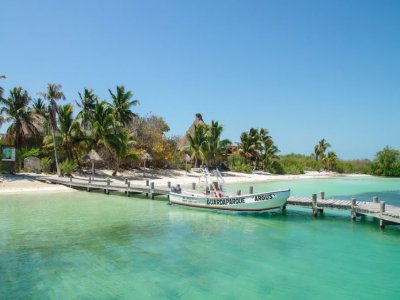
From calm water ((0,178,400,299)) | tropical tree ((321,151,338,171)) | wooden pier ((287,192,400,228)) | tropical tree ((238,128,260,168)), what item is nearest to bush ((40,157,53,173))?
calm water ((0,178,400,299))

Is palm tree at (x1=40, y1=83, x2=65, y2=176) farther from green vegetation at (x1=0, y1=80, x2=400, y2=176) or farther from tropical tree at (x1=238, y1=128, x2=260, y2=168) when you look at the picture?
tropical tree at (x1=238, y1=128, x2=260, y2=168)

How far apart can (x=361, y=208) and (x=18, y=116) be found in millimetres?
31652

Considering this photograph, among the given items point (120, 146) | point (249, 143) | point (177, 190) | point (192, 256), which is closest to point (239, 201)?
point (177, 190)

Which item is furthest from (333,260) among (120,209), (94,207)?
(94,207)

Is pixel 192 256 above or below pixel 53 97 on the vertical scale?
below

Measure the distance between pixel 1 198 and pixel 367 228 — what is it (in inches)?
931

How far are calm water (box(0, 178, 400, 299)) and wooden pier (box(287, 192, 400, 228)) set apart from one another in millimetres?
587

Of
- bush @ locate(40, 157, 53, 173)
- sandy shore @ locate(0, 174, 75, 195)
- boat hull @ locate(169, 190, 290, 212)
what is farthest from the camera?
bush @ locate(40, 157, 53, 173)

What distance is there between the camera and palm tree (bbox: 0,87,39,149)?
112 feet

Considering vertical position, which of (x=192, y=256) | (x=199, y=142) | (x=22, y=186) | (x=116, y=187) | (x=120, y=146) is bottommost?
(x=192, y=256)

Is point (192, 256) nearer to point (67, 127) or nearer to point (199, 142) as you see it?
point (67, 127)

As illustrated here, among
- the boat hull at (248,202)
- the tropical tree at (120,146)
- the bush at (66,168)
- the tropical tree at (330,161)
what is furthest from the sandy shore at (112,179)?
the tropical tree at (330,161)

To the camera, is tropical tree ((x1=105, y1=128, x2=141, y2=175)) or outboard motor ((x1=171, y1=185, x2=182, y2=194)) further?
tropical tree ((x1=105, y1=128, x2=141, y2=175))

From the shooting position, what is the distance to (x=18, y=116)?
3434cm
